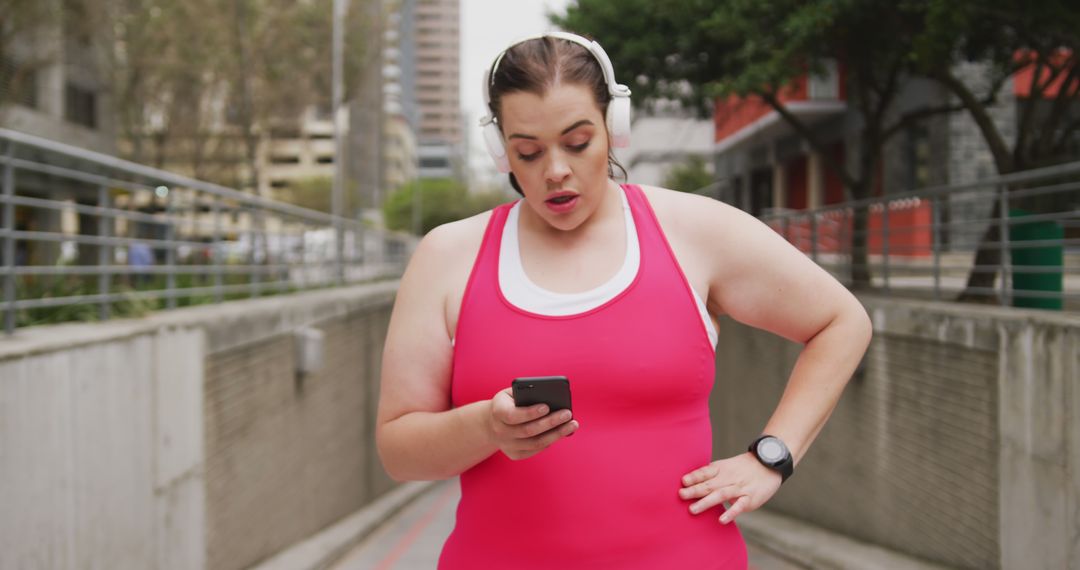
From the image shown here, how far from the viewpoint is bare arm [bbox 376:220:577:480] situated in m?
1.74

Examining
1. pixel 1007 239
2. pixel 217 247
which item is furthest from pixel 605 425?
pixel 217 247

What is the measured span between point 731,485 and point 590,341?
1.28ft

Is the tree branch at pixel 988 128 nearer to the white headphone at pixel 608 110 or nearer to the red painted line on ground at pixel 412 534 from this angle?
the red painted line on ground at pixel 412 534

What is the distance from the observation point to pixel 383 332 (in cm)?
1559

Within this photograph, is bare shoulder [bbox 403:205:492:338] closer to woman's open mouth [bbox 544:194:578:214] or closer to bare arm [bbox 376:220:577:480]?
bare arm [bbox 376:220:577:480]

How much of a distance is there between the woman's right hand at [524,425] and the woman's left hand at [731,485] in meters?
0.37

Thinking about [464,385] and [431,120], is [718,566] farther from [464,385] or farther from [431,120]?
[431,120]

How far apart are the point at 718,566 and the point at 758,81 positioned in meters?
12.0

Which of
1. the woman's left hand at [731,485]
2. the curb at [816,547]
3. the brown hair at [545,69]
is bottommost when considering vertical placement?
the curb at [816,547]

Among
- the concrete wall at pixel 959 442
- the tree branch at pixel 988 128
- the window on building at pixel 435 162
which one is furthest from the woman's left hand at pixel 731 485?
the window on building at pixel 435 162

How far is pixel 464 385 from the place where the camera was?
177cm

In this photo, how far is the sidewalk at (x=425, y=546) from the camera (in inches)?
329

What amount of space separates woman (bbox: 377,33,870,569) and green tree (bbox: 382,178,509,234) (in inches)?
3166

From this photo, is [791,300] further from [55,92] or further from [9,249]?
[55,92]
